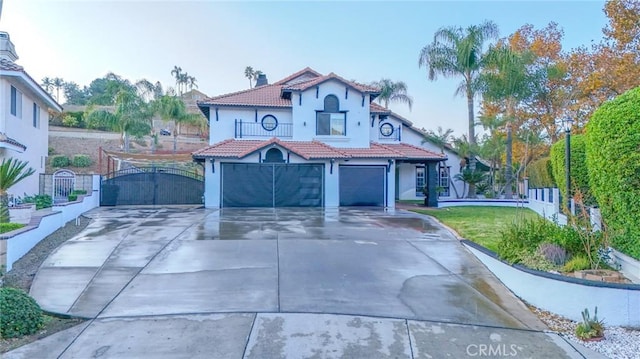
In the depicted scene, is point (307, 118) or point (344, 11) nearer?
point (344, 11)

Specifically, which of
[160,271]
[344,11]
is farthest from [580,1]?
[160,271]

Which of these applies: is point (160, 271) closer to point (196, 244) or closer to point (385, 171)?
point (196, 244)

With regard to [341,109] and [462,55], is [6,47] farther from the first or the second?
[462,55]

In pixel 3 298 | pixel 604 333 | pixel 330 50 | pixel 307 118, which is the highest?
pixel 330 50

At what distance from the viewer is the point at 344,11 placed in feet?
54.7

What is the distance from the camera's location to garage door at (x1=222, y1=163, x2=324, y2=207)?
23047 millimetres

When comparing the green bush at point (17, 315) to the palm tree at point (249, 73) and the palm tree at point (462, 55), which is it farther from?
the palm tree at point (249, 73)

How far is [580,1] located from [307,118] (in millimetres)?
13804

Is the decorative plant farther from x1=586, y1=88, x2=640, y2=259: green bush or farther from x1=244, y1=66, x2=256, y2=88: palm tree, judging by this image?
x1=244, y1=66, x2=256, y2=88: palm tree

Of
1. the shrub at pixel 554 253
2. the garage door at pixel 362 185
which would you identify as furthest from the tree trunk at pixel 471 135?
the shrub at pixel 554 253

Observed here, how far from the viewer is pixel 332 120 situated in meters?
25.2

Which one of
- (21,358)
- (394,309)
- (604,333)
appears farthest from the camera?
(394,309)

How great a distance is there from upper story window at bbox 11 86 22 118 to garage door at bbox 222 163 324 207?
352 inches

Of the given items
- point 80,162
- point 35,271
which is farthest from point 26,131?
point 80,162
